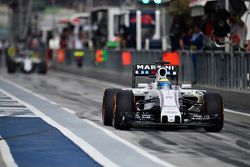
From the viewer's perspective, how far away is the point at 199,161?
11750 millimetres

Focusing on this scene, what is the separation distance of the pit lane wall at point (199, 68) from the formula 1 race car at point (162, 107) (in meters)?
6.16

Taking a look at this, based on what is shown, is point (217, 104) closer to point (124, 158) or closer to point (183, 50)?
point (124, 158)

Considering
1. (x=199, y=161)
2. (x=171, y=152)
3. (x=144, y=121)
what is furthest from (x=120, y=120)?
(x=199, y=161)

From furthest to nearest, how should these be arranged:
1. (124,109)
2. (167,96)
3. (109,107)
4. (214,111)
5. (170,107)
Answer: (109,107) < (214,111) < (124,109) < (167,96) < (170,107)

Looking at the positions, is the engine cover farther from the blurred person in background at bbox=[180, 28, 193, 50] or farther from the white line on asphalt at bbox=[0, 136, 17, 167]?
the blurred person in background at bbox=[180, 28, 193, 50]

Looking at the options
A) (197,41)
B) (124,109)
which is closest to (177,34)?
(197,41)

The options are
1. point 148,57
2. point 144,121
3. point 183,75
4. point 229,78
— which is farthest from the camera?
point 148,57

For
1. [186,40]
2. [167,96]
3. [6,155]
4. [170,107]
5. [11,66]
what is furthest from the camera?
[11,66]

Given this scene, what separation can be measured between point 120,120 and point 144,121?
0.42m

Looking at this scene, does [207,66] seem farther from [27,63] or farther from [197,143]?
[27,63]

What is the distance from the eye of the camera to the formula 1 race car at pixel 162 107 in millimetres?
15305

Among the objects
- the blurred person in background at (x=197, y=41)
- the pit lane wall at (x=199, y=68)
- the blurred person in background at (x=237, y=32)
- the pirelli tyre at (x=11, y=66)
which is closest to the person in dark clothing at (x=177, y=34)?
the pit lane wall at (x=199, y=68)

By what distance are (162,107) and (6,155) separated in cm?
393

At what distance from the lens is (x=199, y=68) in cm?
2703
